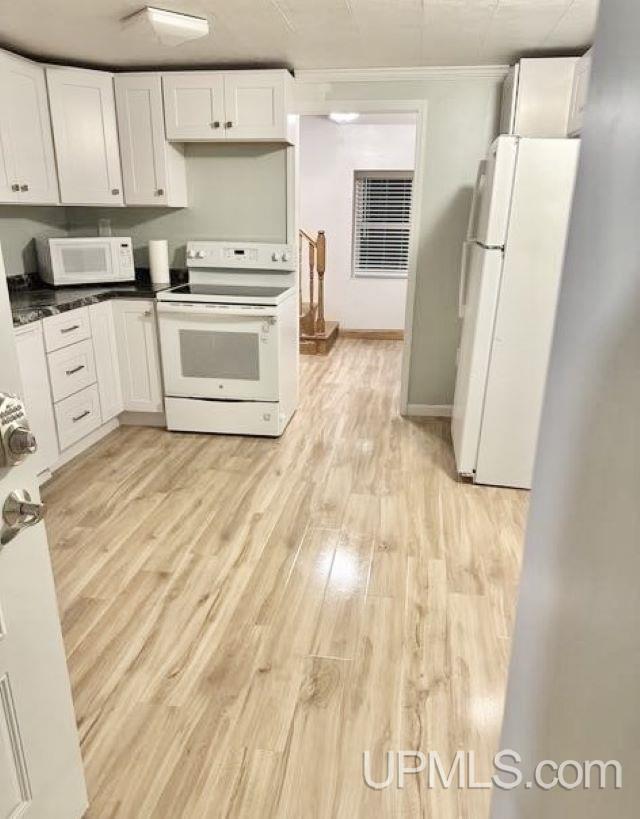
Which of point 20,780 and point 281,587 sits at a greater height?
point 20,780

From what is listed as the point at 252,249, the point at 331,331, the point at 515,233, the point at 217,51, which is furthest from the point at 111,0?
the point at 331,331

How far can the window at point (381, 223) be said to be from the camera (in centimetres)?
645

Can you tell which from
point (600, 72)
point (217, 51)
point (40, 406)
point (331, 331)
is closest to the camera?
point (600, 72)

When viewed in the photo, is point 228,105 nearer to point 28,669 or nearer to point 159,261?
point 159,261

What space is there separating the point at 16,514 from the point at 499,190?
8.00ft

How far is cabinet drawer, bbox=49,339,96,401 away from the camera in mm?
3084

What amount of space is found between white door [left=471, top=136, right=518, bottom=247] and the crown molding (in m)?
1.12

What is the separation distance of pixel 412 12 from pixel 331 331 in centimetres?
389

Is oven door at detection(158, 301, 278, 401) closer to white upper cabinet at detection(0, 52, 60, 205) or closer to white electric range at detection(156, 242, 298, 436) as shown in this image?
white electric range at detection(156, 242, 298, 436)

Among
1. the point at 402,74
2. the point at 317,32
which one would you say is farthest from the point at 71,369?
the point at 402,74

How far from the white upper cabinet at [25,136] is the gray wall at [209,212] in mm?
389

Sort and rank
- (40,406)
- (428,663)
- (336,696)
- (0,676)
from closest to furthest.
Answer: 1. (0,676)
2. (336,696)
3. (428,663)
4. (40,406)

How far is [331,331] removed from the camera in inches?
250

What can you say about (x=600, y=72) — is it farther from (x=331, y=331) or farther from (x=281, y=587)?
(x=331, y=331)
